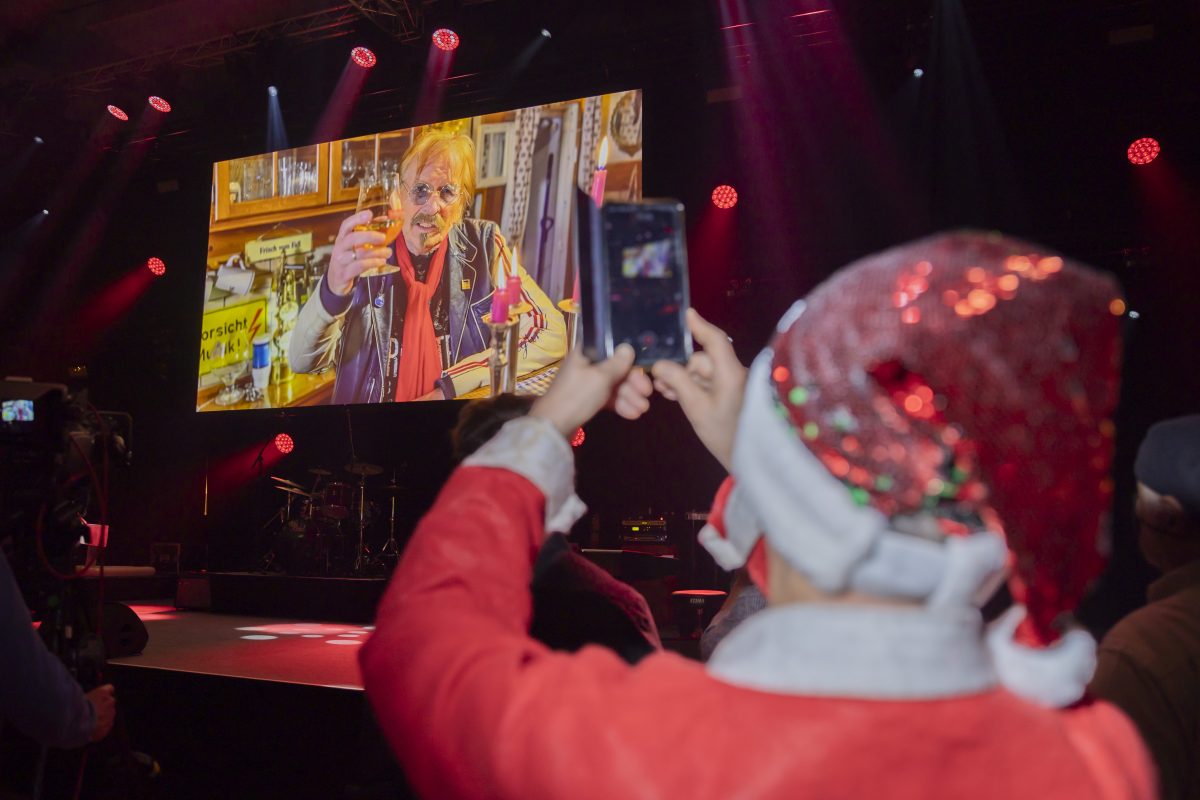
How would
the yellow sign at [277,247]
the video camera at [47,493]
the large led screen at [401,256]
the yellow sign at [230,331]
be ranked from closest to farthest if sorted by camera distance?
the video camera at [47,493]
the large led screen at [401,256]
the yellow sign at [277,247]
the yellow sign at [230,331]

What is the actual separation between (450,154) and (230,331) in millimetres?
2354

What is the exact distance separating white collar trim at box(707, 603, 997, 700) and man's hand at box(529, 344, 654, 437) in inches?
9.6

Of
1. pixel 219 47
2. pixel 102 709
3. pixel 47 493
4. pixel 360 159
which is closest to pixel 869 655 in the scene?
pixel 102 709

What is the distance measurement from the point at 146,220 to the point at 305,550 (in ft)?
A: 13.3

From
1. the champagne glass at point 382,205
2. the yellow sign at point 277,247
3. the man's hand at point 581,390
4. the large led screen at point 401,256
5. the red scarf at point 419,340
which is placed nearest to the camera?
the man's hand at point 581,390

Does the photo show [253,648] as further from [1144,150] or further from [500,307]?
[1144,150]

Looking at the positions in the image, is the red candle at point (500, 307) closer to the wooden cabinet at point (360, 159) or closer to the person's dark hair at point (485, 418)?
the person's dark hair at point (485, 418)

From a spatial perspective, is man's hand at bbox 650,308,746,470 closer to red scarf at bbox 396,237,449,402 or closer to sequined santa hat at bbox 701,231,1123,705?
sequined santa hat at bbox 701,231,1123,705

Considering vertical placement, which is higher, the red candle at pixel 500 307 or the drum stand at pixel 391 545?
the red candle at pixel 500 307

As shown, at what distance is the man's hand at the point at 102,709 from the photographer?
5.66 ft

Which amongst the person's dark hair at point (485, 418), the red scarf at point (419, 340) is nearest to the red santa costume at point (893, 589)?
the person's dark hair at point (485, 418)

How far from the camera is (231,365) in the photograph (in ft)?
22.6

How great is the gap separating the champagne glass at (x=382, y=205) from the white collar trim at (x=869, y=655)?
590cm

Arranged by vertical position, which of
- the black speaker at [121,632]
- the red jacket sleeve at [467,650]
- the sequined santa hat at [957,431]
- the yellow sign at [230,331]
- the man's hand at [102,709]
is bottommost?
the black speaker at [121,632]
